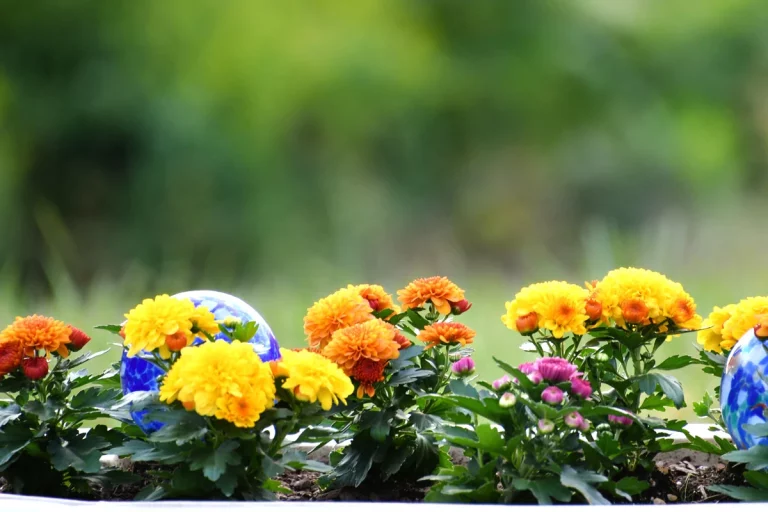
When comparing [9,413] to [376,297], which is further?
[376,297]

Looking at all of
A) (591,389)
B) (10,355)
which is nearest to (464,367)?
(591,389)

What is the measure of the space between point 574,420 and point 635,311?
269mm

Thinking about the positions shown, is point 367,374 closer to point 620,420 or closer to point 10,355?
point 620,420

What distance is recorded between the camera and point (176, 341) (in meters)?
1.20

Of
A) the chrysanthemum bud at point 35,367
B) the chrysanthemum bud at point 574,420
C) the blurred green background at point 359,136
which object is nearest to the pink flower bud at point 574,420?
the chrysanthemum bud at point 574,420

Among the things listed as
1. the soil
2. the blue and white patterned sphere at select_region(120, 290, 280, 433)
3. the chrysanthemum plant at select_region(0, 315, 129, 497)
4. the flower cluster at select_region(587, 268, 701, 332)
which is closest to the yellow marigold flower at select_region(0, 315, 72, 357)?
the chrysanthemum plant at select_region(0, 315, 129, 497)

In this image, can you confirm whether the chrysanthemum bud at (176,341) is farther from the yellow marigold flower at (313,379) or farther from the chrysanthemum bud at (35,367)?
the chrysanthemum bud at (35,367)

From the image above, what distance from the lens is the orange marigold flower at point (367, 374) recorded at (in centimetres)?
129

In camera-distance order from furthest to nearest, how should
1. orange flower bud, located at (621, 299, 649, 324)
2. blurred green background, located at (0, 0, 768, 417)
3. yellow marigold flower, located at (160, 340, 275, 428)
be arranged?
blurred green background, located at (0, 0, 768, 417), orange flower bud, located at (621, 299, 649, 324), yellow marigold flower, located at (160, 340, 275, 428)

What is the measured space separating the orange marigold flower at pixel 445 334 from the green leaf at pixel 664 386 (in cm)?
27

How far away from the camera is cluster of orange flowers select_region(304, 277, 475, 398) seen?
4.20ft

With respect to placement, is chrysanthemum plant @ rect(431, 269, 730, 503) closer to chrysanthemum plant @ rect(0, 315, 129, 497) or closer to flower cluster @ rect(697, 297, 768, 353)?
flower cluster @ rect(697, 297, 768, 353)

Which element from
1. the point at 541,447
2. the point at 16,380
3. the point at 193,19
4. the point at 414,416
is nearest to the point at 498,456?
the point at 541,447

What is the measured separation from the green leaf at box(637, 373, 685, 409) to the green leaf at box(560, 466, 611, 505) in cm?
17
